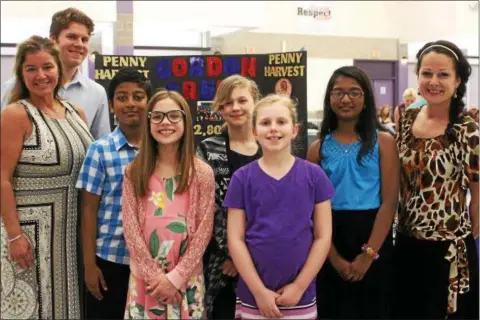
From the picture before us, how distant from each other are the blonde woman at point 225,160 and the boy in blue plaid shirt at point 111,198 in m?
0.36

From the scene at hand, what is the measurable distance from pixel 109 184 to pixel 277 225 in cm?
78

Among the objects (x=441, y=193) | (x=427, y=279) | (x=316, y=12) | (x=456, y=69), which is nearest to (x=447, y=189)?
(x=441, y=193)

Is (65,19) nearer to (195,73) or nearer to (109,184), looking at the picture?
(195,73)

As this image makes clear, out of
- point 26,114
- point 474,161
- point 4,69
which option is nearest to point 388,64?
point 4,69

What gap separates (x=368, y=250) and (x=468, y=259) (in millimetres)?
A: 501

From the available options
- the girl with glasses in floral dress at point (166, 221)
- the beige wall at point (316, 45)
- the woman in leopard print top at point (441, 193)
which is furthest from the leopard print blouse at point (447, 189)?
the beige wall at point (316, 45)

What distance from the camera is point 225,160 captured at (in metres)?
2.57

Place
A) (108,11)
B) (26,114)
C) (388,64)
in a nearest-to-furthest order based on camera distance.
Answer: (26,114) < (108,11) < (388,64)

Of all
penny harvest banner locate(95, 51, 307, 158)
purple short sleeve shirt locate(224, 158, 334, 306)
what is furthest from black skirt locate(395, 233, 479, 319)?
penny harvest banner locate(95, 51, 307, 158)

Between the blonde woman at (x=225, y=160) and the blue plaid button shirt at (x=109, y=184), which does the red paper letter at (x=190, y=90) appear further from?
the blue plaid button shirt at (x=109, y=184)

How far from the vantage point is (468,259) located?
2.60 m

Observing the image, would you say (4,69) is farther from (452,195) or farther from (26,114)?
(452,195)

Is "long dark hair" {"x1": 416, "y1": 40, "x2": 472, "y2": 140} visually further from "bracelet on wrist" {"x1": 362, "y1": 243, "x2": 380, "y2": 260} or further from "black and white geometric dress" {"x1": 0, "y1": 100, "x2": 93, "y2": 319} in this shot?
"black and white geometric dress" {"x1": 0, "y1": 100, "x2": 93, "y2": 319}

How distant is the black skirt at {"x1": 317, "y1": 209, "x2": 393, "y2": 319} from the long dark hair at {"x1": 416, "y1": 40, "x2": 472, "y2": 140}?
0.57 m
